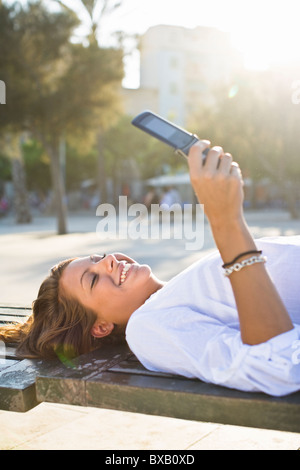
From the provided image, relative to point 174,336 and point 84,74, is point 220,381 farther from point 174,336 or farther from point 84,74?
point 84,74

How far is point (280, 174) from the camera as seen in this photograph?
89.2ft

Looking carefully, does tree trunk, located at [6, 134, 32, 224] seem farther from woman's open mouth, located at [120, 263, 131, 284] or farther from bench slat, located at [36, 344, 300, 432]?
bench slat, located at [36, 344, 300, 432]

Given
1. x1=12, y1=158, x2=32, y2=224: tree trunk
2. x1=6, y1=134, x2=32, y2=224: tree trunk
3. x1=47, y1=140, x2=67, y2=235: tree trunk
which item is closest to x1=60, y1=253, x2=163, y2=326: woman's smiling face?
x1=47, y1=140, x2=67, y2=235: tree trunk

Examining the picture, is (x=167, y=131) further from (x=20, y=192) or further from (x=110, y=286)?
(x=20, y=192)

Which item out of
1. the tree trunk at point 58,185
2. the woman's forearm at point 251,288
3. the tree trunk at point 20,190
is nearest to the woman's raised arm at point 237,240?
the woman's forearm at point 251,288

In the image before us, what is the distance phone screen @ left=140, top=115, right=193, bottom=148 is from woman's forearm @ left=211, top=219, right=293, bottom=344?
0.96 ft

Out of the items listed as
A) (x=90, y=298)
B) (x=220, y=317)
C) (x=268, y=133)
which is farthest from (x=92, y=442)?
(x=268, y=133)

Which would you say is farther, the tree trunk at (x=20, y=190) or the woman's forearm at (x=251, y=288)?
the tree trunk at (x=20, y=190)

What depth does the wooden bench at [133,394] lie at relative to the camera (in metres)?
1.81

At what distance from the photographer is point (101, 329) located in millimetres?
2668

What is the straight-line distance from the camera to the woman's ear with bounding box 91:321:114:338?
104 inches

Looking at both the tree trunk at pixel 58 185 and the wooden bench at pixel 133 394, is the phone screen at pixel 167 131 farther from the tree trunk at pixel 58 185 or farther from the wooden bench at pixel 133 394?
the tree trunk at pixel 58 185

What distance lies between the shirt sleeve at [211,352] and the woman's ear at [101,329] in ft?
1.54

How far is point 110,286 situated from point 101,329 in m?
0.23
